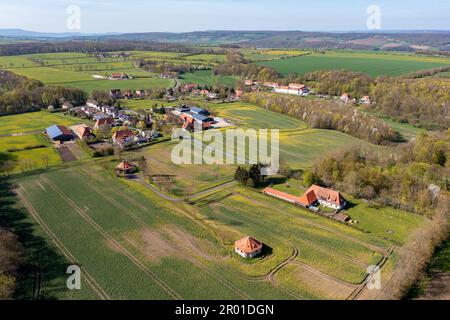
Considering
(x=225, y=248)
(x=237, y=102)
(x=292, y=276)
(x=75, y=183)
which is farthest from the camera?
(x=237, y=102)

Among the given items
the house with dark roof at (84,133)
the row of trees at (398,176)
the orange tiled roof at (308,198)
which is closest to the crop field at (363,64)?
the row of trees at (398,176)

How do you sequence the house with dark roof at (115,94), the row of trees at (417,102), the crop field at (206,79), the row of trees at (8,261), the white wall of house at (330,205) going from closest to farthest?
1. the row of trees at (8,261)
2. the white wall of house at (330,205)
3. the row of trees at (417,102)
4. the house with dark roof at (115,94)
5. the crop field at (206,79)

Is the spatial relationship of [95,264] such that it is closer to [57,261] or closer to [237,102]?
[57,261]

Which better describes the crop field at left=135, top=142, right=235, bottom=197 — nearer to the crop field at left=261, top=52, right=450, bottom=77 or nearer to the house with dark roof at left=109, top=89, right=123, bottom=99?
the house with dark roof at left=109, top=89, right=123, bottom=99

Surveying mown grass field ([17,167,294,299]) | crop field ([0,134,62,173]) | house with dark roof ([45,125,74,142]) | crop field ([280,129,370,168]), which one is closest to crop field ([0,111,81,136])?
crop field ([0,134,62,173])

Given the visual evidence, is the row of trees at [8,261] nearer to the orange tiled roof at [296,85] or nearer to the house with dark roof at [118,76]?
the orange tiled roof at [296,85]

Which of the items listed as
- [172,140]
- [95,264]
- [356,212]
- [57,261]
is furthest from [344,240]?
[172,140]
